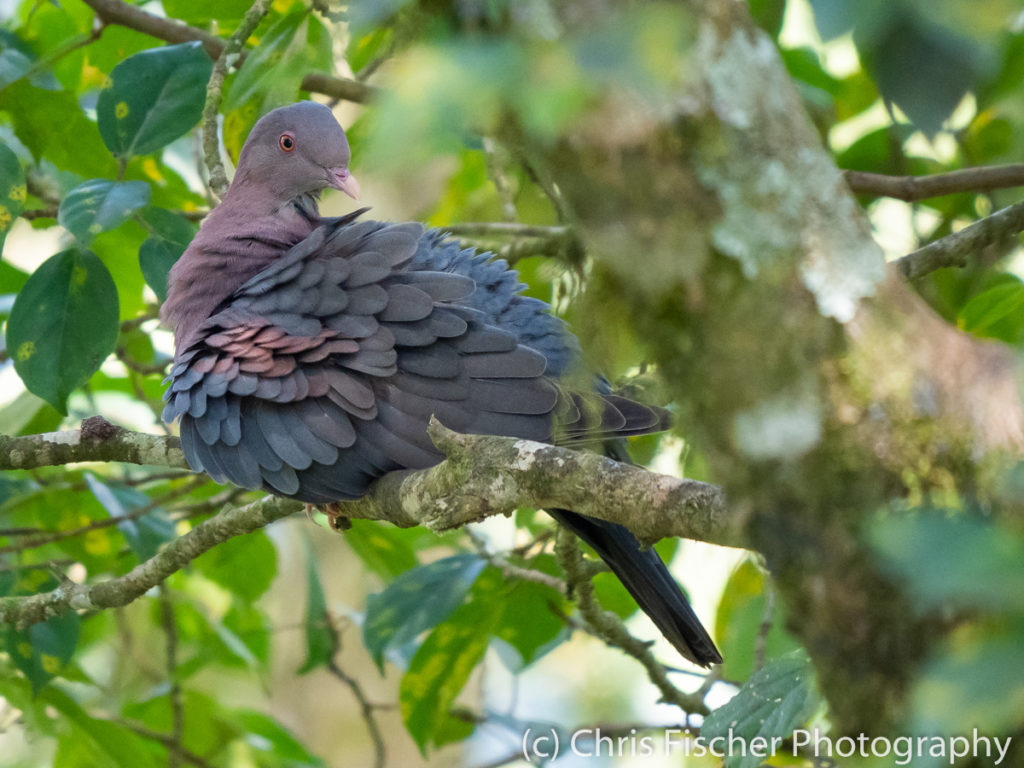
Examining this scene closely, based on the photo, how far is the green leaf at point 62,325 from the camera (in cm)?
215

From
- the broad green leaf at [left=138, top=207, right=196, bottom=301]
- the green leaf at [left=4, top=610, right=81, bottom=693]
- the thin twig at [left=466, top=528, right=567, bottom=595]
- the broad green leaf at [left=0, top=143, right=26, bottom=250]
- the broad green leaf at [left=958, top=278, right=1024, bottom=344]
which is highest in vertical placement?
the broad green leaf at [left=0, top=143, right=26, bottom=250]

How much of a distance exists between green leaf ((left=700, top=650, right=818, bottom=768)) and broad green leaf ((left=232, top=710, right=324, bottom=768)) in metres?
1.83

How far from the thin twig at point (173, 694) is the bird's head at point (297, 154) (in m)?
1.30

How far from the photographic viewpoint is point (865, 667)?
2.57 feet

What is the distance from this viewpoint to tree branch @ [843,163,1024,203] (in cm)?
221

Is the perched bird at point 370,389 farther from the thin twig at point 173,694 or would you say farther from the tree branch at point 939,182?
the thin twig at point 173,694

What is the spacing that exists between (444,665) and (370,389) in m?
0.90

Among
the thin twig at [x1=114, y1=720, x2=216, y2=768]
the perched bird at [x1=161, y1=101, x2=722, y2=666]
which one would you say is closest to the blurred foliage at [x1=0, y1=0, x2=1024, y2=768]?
the thin twig at [x1=114, y1=720, x2=216, y2=768]

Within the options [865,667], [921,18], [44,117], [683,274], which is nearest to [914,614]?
[865,667]

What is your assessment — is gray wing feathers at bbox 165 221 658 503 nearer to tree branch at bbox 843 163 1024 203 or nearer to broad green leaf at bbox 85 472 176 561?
broad green leaf at bbox 85 472 176 561

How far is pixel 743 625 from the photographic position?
2.47m

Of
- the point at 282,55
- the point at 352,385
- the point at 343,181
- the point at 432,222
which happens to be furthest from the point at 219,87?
the point at 432,222

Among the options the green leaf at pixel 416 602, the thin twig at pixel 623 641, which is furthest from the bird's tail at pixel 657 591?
the green leaf at pixel 416 602

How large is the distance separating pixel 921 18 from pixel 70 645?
2370 mm
